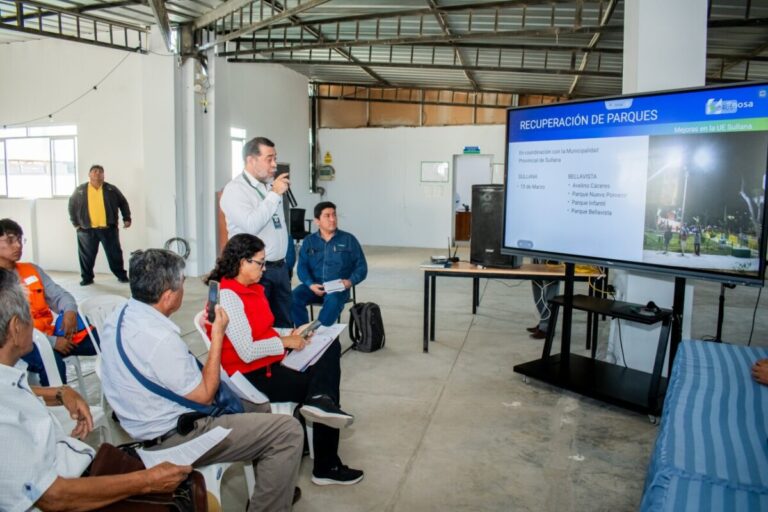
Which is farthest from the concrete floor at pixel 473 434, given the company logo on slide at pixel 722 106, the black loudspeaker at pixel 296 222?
the black loudspeaker at pixel 296 222

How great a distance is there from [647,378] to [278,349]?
2.36 meters

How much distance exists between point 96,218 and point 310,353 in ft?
18.7

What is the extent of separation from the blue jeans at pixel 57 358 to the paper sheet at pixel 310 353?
3.39ft

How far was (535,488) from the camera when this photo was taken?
8.17 feet

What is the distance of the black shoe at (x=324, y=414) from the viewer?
7.73 feet

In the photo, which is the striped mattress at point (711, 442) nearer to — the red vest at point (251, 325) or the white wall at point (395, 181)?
the red vest at point (251, 325)

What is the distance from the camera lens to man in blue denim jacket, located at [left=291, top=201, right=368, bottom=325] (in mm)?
4488

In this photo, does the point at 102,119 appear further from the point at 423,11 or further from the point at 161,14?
the point at 423,11

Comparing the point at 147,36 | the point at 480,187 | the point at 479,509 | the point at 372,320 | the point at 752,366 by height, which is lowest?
the point at 479,509

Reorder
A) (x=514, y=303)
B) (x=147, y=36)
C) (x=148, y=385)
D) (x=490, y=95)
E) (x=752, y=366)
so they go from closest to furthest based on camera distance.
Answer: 1. (x=148, y=385)
2. (x=752, y=366)
3. (x=514, y=303)
4. (x=147, y=36)
5. (x=490, y=95)

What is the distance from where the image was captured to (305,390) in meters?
2.50

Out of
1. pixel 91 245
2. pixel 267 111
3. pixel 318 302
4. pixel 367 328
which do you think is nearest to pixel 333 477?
pixel 367 328

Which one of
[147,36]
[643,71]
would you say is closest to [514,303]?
[643,71]

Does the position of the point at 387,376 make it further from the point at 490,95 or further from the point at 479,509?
the point at 490,95
